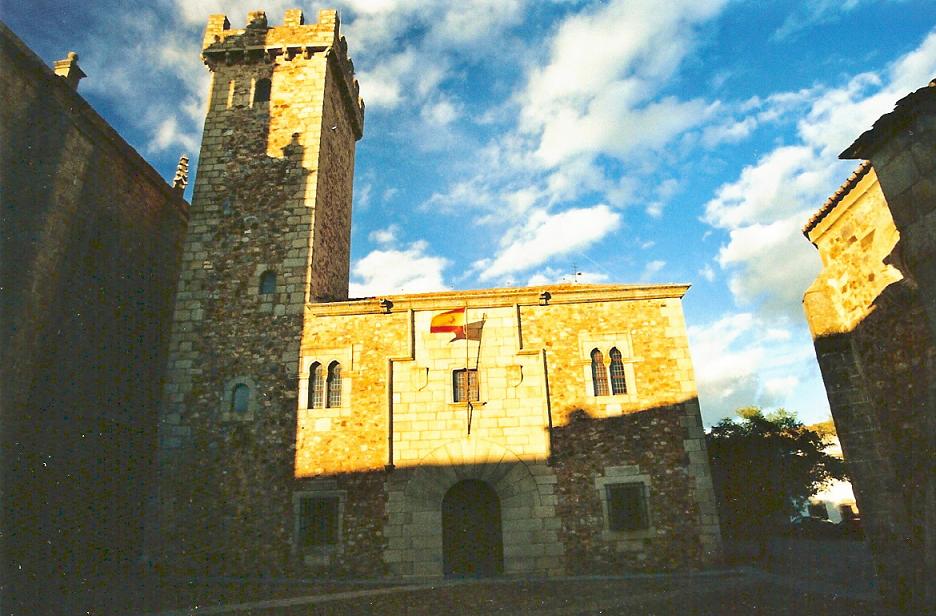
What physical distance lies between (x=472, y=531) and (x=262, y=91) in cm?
1495

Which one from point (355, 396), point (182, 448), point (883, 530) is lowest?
point (883, 530)

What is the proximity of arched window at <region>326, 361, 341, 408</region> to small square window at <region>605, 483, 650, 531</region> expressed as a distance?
→ 695 cm

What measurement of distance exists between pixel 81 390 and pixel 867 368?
52.8 feet

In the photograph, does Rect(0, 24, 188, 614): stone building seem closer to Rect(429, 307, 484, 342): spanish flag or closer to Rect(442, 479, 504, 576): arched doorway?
Rect(442, 479, 504, 576): arched doorway

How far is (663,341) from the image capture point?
550 inches

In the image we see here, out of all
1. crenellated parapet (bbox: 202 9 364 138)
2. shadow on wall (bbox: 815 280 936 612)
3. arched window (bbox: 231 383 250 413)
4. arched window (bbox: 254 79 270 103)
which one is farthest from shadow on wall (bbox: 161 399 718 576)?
crenellated parapet (bbox: 202 9 364 138)

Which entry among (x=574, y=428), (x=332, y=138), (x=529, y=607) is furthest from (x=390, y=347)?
→ (x=332, y=138)

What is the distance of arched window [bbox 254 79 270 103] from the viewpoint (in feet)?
57.4

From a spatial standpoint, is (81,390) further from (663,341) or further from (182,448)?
(663,341)

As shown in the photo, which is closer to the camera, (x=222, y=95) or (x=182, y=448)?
(x=182, y=448)

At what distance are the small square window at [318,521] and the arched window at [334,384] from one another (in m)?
2.28

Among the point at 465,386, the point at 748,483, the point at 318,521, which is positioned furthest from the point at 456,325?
the point at 748,483

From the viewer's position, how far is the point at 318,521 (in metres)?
12.8

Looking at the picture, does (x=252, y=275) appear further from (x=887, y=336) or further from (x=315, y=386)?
(x=887, y=336)
